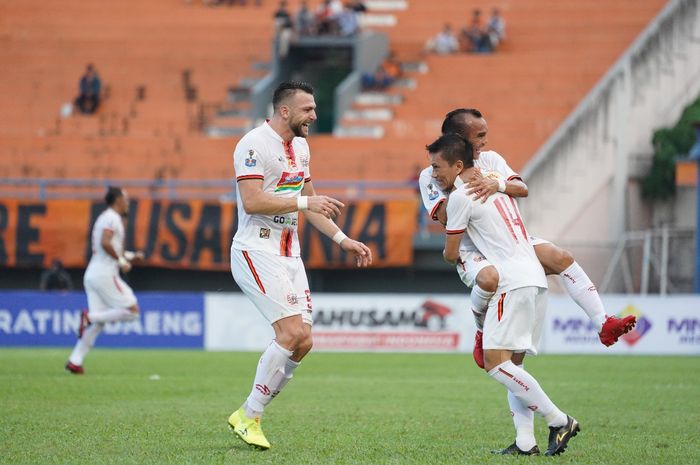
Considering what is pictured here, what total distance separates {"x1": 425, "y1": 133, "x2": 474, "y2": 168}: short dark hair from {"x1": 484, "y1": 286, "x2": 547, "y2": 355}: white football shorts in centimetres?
101

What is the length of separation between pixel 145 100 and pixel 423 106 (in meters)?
8.19

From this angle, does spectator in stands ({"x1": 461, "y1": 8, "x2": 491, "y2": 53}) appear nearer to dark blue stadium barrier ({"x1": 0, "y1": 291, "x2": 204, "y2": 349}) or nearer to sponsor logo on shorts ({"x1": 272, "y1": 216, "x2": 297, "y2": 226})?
dark blue stadium barrier ({"x1": 0, "y1": 291, "x2": 204, "y2": 349})

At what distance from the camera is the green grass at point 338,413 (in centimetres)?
915

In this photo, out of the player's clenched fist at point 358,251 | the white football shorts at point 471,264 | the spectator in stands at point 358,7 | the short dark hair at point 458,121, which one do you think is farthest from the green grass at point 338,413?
the spectator in stands at point 358,7

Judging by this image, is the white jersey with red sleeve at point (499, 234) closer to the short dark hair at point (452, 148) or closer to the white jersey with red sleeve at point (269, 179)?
the short dark hair at point (452, 148)

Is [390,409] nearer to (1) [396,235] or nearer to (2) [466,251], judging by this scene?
(2) [466,251]

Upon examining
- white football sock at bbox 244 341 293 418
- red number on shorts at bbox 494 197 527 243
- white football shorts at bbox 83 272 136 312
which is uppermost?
red number on shorts at bbox 494 197 527 243

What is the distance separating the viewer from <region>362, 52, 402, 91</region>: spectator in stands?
35.8 m

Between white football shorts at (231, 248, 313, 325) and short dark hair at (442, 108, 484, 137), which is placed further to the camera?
white football shorts at (231, 248, 313, 325)

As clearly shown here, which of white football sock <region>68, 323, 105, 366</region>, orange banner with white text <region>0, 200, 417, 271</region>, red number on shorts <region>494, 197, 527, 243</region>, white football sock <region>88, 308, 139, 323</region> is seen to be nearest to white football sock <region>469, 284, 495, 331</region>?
red number on shorts <region>494, 197, 527, 243</region>

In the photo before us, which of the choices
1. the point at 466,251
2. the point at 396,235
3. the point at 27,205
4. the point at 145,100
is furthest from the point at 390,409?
the point at 145,100

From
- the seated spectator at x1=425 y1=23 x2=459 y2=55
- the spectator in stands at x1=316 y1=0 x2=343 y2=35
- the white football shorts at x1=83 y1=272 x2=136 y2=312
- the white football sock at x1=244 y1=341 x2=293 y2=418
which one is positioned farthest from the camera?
the seated spectator at x1=425 y1=23 x2=459 y2=55

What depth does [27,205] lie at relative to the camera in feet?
100

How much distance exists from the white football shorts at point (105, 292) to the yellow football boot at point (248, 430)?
9.27m
